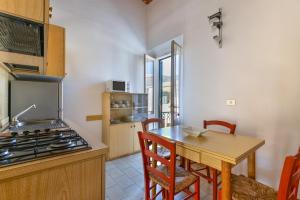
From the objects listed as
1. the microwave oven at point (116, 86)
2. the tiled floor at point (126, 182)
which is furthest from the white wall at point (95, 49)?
the tiled floor at point (126, 182)

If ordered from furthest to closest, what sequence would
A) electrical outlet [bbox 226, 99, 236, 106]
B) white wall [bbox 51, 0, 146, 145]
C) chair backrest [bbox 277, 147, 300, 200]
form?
white wall [bbox 51, 0, 146, 145], electrical outlet [bbox 226, 99, 236, 106], chair backrest [bbox 277, 147, 300, 200]

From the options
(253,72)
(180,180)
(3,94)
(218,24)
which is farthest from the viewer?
(218,24)

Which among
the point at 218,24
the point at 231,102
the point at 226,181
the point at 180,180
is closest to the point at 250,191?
the point at 226,181

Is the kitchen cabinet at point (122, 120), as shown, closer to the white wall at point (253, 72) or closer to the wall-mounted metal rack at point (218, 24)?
the white wall at point (253, 72)

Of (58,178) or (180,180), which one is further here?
(180,180)

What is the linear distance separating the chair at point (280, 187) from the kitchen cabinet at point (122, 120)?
2256 millimetres

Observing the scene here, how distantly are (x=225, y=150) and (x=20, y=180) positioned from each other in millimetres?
1392

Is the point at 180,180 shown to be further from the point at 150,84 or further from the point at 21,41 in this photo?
the point at 150,84

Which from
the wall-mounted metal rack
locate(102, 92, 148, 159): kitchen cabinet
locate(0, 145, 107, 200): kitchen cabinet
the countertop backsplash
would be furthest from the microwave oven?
locate(0, 145, 107, 200): kitchen cabinet

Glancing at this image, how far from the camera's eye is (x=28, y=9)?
4.50ft

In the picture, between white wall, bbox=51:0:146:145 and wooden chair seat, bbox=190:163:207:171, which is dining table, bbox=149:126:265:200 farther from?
A: white wall, bbox=51:0:146:145

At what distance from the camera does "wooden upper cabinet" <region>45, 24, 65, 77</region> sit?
1.83m

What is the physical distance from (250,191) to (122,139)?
244 centimetres

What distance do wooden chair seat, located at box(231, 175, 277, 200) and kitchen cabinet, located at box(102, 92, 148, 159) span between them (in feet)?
7.51
